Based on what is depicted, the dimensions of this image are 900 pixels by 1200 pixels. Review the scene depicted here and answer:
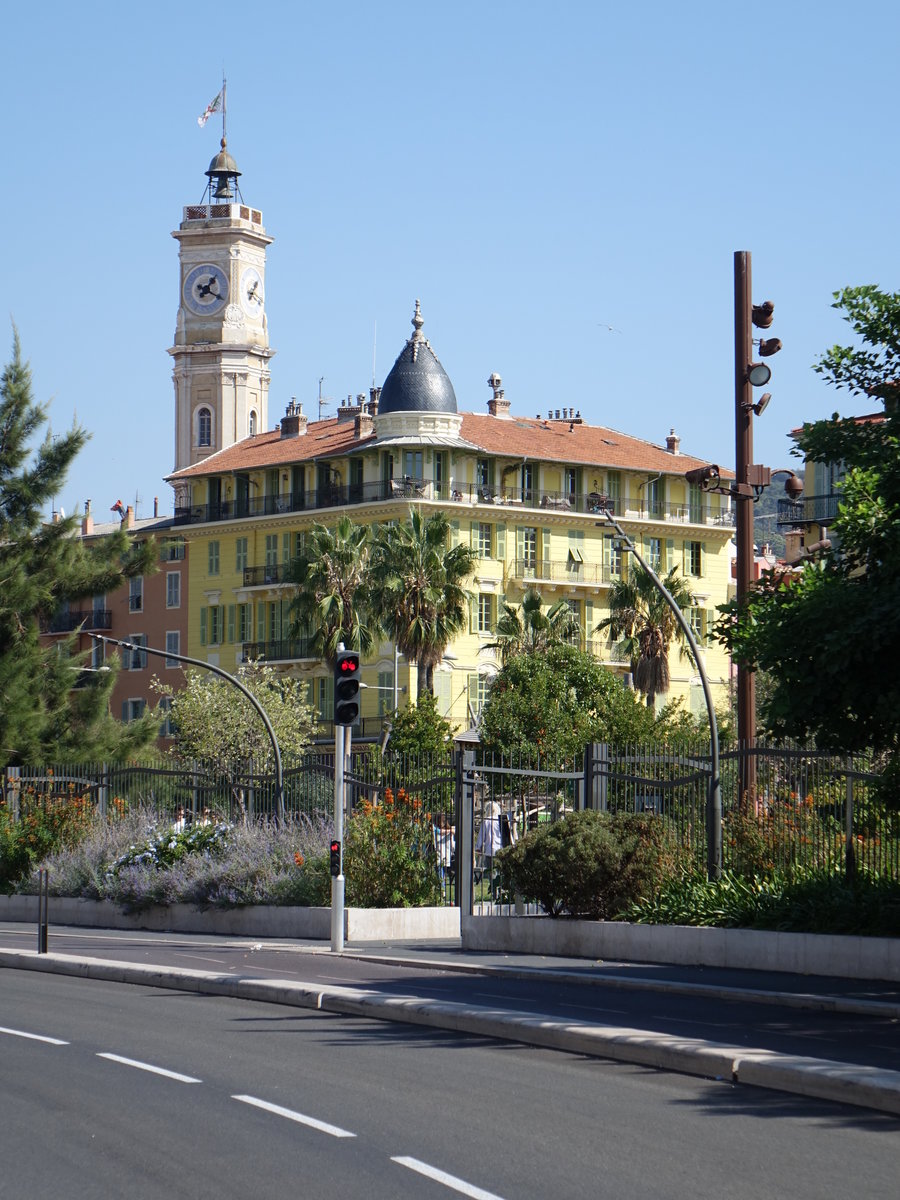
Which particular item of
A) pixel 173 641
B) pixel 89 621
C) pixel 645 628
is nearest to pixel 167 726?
pixel 173 641

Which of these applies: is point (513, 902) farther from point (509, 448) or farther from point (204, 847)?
point (509, 448)

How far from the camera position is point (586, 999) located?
1641 centimetres

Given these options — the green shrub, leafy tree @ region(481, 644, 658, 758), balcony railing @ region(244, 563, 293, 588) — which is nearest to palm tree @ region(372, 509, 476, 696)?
leafy tree @ region(481, 644, 658, 758)

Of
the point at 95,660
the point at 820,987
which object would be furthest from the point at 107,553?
the point at 95,660

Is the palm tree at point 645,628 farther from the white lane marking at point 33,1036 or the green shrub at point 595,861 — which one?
the white lane marking at point 33,1036

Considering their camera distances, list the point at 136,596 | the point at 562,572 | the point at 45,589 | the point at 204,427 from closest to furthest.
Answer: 1. the point at 45,589
2. the point at 562,572
3. the point at 136,596
4. the point at 204,427

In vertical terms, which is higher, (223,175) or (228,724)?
(223,175)

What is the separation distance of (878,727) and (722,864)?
4686 millimetres

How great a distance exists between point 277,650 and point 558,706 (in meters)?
27.2

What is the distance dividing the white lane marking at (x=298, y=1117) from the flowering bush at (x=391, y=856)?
15405 mm

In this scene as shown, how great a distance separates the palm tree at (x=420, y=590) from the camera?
67.4 m

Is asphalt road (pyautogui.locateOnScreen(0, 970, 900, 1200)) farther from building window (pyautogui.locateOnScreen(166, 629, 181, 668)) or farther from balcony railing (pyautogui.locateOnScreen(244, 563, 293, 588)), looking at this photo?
building window (pyautogui.locateOnScreen(166, 629, 181, 668))

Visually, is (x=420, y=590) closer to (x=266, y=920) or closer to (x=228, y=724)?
(x=228, y=724)

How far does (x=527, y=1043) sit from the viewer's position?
13.4 m
